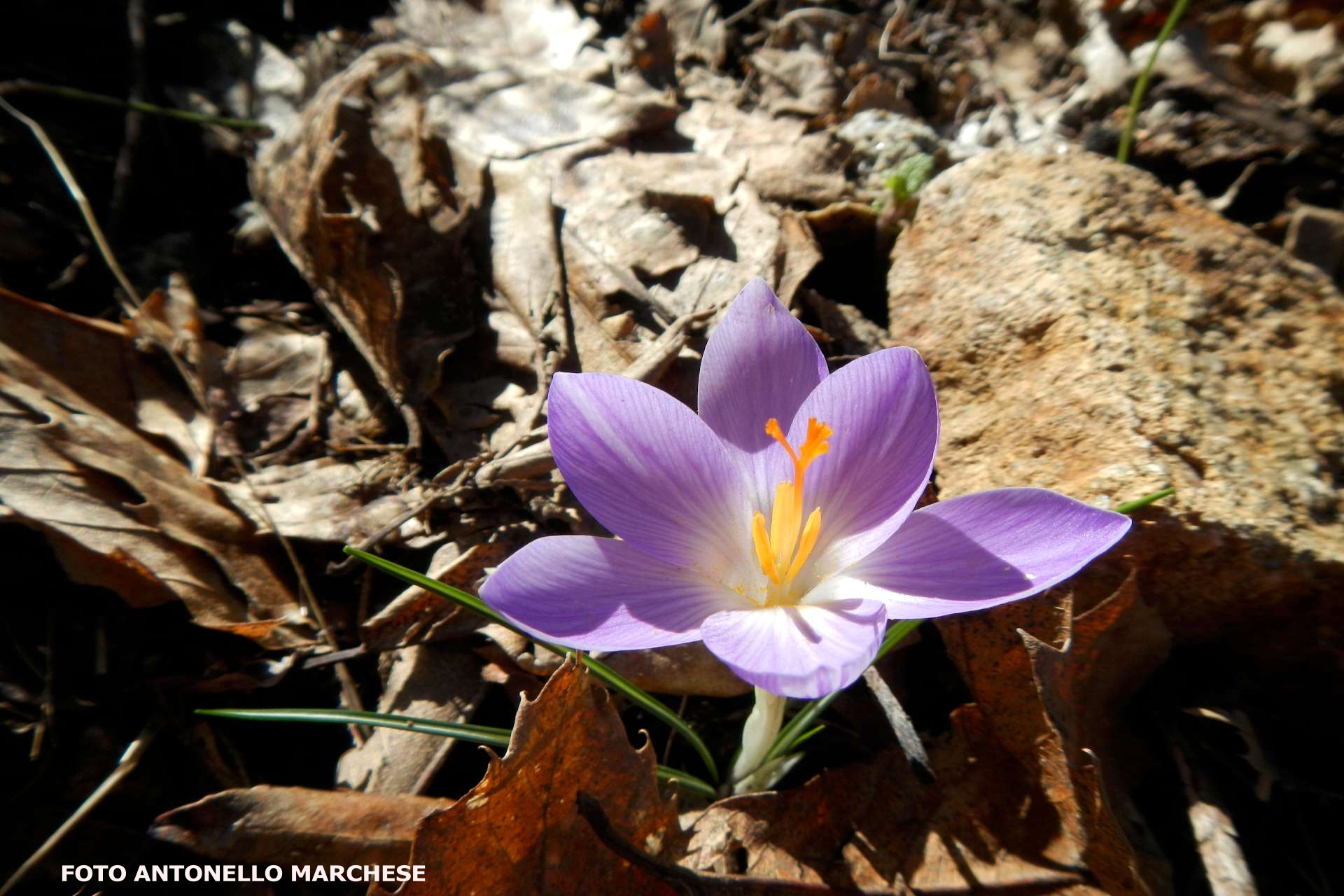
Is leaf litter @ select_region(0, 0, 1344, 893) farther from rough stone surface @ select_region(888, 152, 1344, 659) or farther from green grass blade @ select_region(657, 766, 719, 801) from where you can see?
rough stone surface @ select_region(888, 152, 1344, 659)

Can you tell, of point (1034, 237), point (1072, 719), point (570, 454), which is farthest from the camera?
point (1034, 237)

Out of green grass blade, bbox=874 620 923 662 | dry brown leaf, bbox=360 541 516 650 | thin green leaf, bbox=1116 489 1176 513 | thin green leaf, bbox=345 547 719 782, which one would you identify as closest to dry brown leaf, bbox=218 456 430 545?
dry brown leaf, bbox=360 541 516 650

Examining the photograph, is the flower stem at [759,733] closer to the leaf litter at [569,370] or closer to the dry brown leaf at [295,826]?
the leaf litter at [569,370]

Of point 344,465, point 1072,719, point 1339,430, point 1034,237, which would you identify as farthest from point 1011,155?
point 344,465

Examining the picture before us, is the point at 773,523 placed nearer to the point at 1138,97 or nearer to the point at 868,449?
the point at 868,449

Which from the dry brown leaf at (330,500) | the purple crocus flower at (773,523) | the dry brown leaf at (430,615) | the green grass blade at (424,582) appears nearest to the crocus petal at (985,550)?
the purple crocus flower at (773,523)

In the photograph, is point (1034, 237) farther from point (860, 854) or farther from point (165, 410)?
point (165, 410)
